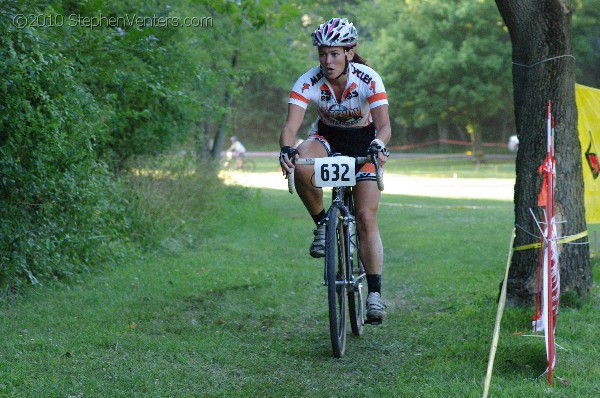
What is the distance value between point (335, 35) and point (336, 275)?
173 cm

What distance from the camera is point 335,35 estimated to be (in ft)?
20.8

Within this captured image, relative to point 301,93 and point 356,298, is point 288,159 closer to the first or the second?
point 301,93

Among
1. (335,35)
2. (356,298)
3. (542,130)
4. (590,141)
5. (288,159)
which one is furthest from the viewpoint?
(590,141)

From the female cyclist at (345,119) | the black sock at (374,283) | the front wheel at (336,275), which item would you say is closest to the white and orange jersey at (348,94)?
the female cyclist at (345,119)

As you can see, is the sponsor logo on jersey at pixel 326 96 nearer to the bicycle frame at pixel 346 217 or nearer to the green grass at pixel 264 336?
the bicycle frame at pixel 346 217

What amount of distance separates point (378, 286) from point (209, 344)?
136cm

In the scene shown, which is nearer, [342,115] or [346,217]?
[346,217]

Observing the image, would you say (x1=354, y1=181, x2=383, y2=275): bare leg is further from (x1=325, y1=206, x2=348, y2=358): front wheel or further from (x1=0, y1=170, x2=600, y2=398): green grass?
(x1=0, y1=170, x2=600, y2=398): green grass

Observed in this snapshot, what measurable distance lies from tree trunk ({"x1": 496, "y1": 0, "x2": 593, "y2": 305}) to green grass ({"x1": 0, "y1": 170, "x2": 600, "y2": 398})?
0.38 metres

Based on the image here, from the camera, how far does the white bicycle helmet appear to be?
20.8 feet

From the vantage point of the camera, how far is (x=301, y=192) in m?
6.57

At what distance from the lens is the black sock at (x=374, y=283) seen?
6582 mm

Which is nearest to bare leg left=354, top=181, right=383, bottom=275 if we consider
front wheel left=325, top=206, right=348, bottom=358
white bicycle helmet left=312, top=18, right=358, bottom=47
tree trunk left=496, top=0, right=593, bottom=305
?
front wheel left=325, top=206, right=348, bottom=358

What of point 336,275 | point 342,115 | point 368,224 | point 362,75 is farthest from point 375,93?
point 336,275
